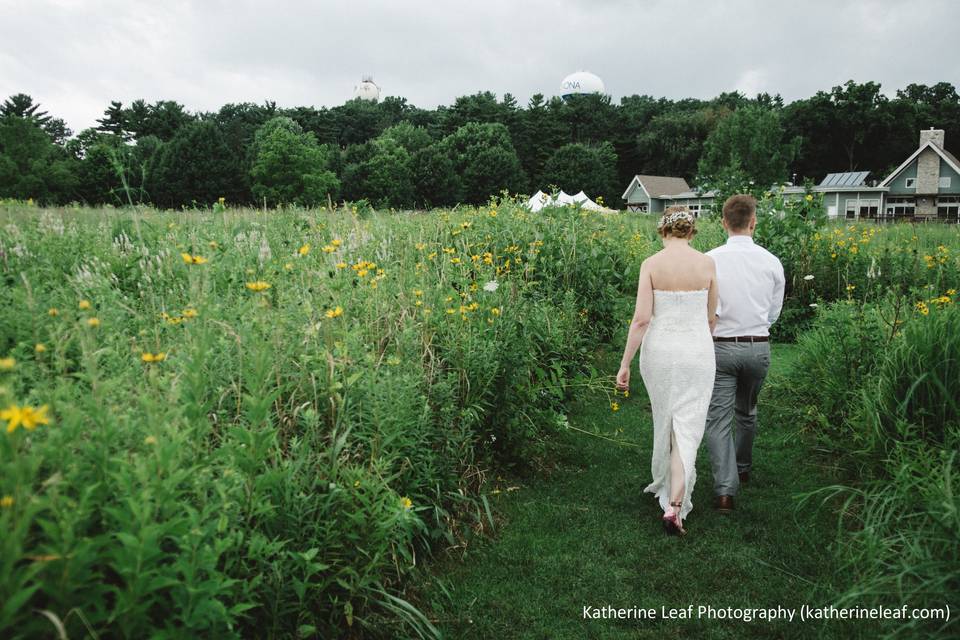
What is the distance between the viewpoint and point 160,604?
6.08 feet

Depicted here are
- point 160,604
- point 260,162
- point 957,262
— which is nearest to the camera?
point 160,604

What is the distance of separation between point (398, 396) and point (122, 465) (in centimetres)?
150

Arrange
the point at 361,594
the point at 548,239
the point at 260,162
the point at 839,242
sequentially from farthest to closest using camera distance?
1. the point at 260,162
2. the point at 839,242
3. the point at 548,239
4. the point at 361,594

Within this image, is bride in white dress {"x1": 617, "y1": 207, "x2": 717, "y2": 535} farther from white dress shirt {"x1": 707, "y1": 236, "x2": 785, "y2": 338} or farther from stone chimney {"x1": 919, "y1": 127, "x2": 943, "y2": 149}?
stone chimney {"x1": 919, "y1": 127, "x2": 943, "y2": 149}

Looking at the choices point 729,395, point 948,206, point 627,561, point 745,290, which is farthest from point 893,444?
point 948,206

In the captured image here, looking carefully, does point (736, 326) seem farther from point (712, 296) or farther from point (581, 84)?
point (581, 84)

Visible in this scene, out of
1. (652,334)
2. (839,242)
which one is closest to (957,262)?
(839,242)

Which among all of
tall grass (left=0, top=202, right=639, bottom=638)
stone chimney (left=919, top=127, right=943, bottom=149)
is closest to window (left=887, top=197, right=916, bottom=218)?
stone chimney (left=919, top=127, right=943, bottom=149)

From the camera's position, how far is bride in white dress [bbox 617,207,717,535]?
3984mm

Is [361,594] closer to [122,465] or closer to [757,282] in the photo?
[122,465]

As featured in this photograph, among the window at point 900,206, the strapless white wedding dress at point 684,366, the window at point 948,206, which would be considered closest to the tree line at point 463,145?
the window at point 900,206

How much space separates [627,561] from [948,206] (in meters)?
54.8

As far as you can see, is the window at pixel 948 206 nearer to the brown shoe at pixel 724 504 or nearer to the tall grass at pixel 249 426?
the tall grass at pixel 249 426

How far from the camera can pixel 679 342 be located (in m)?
4.04
